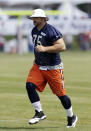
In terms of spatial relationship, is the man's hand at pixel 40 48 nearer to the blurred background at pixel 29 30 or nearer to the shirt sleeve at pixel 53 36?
the shirt sleeve at pixel 53 36

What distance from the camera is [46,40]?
31.8ft

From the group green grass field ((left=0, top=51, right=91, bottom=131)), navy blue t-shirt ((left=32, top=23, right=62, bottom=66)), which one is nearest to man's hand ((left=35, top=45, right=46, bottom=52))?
navy blue t-shirt ((left=32, top=23, right=62, bottom=66))

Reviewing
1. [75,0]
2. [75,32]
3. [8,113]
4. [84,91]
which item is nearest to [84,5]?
[75,0]

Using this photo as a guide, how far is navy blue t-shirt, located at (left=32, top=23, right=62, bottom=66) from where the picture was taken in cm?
960

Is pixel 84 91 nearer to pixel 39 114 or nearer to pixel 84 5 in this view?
pixel 39 114

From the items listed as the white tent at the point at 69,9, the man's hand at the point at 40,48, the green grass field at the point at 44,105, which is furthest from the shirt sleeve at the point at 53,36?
the white tent at the point at 69,9

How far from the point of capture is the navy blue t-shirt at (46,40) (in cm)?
960

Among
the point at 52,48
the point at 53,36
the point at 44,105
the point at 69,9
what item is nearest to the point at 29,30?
the point at 69,9

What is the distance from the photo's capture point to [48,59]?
9836 mm

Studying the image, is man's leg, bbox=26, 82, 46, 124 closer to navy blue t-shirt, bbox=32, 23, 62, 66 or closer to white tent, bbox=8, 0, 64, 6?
navy blue t-shirt, bbox=32, 23, 62, 66

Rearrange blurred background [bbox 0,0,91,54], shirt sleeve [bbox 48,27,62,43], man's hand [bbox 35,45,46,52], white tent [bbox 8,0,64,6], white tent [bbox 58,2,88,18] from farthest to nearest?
white tent [bbox 8,0,64,6] < white tent [bbox 58,2,88,18] < blurred background [bbox 0,0,91,54] < shirt sleeve [bbox 48,27,62,43] < man's hand [bbox 35,45,46,52]

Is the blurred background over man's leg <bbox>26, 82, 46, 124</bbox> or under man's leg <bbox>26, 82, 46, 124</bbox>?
under

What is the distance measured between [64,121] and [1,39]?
2936 cm

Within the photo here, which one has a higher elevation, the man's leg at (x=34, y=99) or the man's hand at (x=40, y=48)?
the man's hand at (x=40, y=48)
